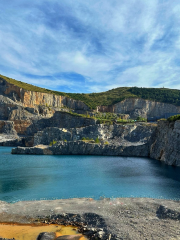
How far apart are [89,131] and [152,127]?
23.2 meters

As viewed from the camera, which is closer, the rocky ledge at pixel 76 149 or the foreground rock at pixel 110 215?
the foreground rock at pixel 110 215

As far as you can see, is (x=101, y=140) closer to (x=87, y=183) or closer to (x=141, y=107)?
(x=87, y=183)

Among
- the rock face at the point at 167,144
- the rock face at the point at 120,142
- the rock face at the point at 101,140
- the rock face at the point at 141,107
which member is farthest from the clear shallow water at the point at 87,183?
the rock face at the point at 141,107

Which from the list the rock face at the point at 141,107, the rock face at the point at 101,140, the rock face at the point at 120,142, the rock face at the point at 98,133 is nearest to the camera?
the rock face at the point at 120,142

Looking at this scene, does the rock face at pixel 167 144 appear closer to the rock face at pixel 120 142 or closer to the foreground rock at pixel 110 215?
the rock face at pixel 120 142

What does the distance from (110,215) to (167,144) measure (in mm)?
33473

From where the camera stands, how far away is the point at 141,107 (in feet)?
403

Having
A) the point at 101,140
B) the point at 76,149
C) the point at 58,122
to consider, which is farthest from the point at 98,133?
the point at 58,122

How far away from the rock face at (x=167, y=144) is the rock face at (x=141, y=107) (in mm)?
67890

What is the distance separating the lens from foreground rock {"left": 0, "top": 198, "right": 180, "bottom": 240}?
558 inches

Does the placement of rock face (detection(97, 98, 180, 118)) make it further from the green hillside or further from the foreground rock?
the foreground rock

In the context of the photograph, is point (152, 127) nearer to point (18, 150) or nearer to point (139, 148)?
point (139, 148)

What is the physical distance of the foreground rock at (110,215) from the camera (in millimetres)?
14166

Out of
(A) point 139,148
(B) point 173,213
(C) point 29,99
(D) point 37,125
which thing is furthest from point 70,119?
(B) point 173,213
